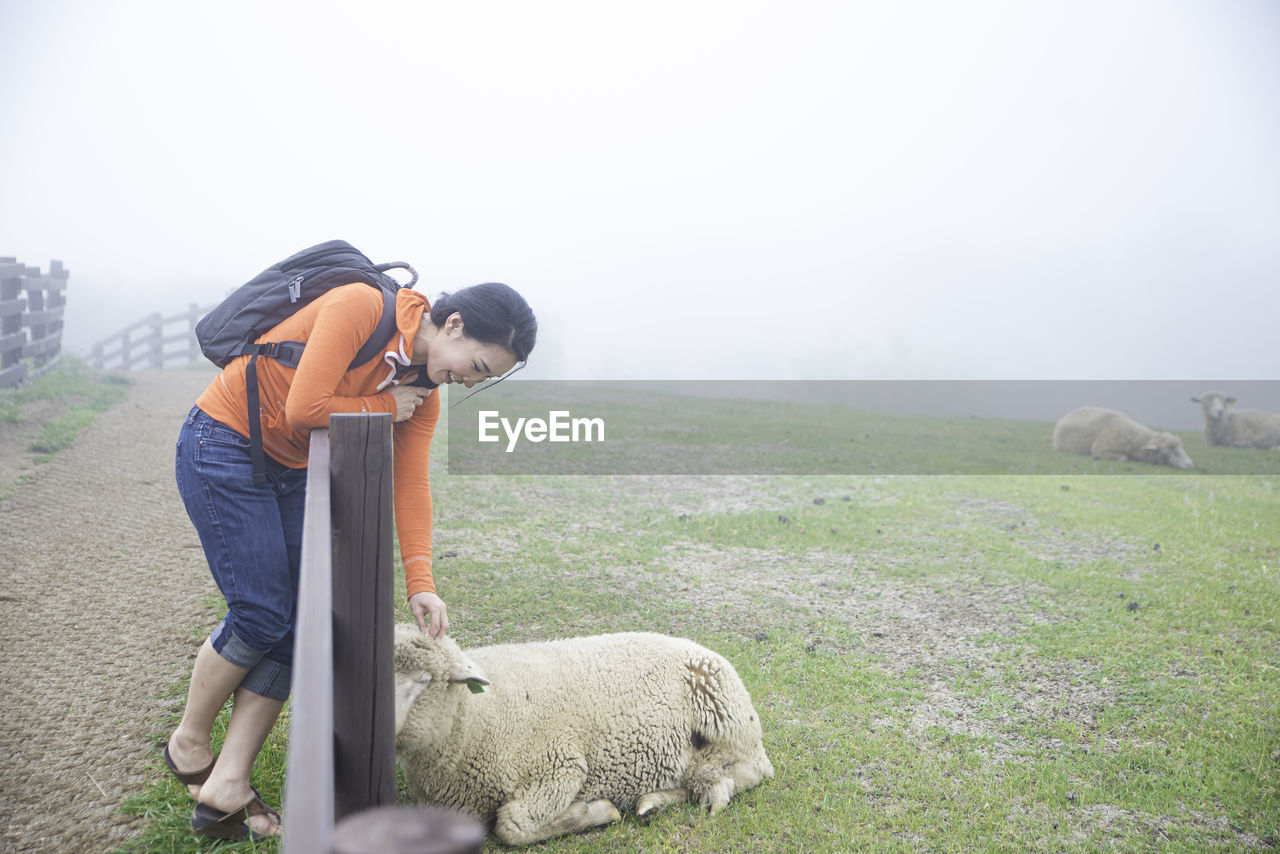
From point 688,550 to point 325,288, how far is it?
6570 millimetres

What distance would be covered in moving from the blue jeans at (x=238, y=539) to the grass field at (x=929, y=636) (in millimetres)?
960

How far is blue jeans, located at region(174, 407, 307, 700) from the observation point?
10.0 feet

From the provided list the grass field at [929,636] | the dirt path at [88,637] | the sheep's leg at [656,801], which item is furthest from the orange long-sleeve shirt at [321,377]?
the dirt path at [88,637]

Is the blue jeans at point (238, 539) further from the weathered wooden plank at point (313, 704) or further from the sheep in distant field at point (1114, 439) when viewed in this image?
the sheep in distant field at point (1114, 439)

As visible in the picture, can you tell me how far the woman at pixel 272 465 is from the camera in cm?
304

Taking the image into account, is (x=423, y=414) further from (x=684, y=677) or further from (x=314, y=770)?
(x=314, y=770)

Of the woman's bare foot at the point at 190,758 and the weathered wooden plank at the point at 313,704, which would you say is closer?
the weathered wooden plank at the point at 313,704

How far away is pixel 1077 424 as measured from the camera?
1930 centimetres

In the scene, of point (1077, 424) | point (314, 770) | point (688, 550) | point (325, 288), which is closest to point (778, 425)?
point (1077, 424)

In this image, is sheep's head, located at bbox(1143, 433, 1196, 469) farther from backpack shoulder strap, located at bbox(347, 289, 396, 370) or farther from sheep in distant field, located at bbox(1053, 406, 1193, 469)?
backpack shoulder strap, located at bbox(347, 289, 396, 370)

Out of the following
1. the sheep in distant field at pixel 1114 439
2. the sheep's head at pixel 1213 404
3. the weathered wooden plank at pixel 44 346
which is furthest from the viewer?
the sheep's head at pixel 1213 404

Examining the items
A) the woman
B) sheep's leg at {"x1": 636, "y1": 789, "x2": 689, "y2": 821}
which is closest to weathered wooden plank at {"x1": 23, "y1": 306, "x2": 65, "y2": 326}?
the woman

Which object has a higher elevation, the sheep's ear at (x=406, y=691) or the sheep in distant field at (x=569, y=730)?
the sheep's ear at (x=406, y=691)

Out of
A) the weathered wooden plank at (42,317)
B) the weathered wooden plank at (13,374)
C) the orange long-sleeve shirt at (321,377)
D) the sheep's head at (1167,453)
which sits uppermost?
the weathered wooden plank at (42,317)
